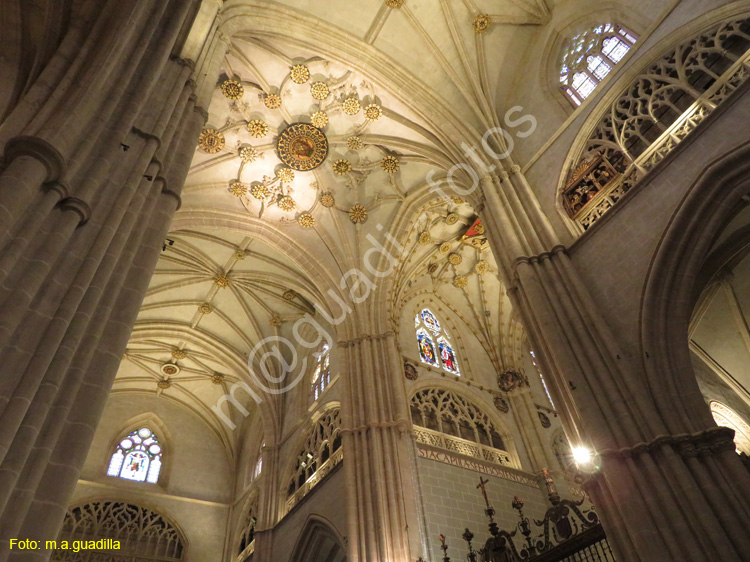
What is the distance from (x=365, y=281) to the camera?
14984 millimetres

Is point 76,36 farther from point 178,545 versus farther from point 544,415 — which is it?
point 178,545

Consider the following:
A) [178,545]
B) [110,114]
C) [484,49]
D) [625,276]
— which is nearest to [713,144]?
[625,276]

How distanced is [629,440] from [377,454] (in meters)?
5.96

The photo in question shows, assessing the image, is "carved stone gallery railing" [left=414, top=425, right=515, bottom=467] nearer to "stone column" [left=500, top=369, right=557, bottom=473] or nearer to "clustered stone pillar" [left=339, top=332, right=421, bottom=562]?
"stone column" [left=500, top=369, right=557, bottom=473]

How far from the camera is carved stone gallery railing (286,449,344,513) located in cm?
1320

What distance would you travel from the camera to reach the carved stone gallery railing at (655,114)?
775 cm

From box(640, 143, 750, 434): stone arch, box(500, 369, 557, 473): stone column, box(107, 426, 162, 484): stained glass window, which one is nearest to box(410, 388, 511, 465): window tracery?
box(500, 369, 557, 473): stone column

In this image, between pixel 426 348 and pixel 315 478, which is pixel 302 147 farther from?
pixel 315 478

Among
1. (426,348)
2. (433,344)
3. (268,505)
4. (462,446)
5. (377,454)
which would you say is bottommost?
(377,454)

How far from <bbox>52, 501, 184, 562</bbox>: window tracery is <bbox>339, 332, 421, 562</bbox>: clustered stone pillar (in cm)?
953

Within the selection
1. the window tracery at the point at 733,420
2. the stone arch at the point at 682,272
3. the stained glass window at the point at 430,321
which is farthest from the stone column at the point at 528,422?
the stone arch at the point at 682,272

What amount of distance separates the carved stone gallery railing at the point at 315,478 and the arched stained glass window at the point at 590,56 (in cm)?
973

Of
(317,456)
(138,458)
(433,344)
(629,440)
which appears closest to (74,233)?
(629,440)

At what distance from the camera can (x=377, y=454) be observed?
11.3 meters
